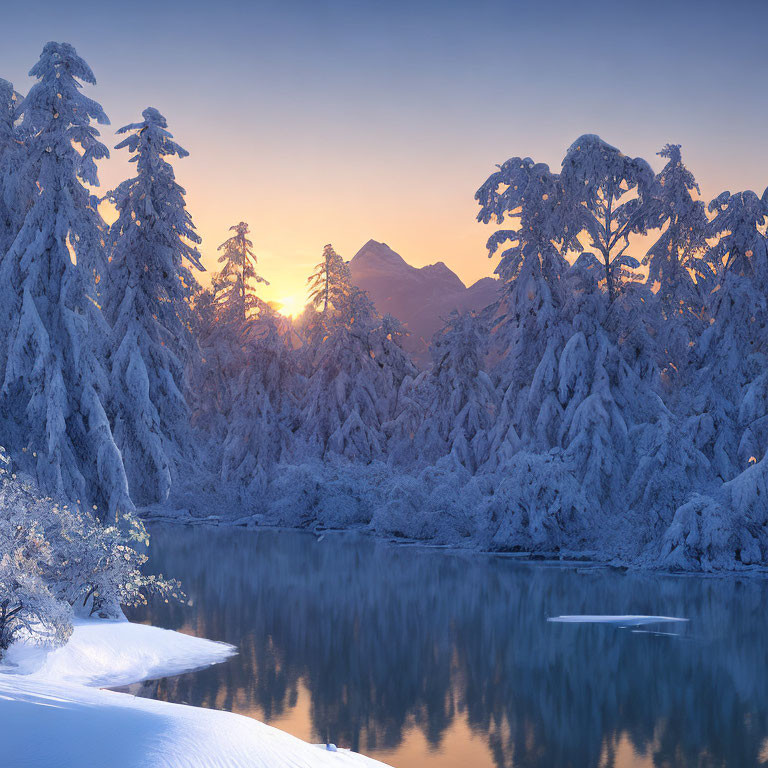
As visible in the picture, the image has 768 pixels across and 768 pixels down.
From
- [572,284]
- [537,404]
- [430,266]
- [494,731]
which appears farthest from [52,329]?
[430,266]

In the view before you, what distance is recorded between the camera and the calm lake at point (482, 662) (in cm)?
1151

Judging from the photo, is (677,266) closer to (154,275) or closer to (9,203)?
(154,275)

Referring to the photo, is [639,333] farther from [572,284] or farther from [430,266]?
[430,266]

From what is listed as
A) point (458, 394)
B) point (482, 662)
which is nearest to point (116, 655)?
point (482, 662)

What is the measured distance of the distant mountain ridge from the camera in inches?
5276

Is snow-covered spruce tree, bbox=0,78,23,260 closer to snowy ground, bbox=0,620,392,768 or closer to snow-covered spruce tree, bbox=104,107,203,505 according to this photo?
snow-covered spruce tree, bbox=104,107,203,505

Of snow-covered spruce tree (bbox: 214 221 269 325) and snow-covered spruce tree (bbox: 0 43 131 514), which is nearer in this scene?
snow-covered spruce tree (bbox: 0 43 131 514)

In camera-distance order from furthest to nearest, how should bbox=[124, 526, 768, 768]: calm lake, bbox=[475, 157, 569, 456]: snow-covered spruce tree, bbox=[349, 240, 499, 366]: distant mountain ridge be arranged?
bbox=[349, 240, 499, 366]: distant mountain ridge → bbox=[475, 157, 569, 456]: snow-covered spruce tree → bbox=[124, 526, 768, 768]: calm lake

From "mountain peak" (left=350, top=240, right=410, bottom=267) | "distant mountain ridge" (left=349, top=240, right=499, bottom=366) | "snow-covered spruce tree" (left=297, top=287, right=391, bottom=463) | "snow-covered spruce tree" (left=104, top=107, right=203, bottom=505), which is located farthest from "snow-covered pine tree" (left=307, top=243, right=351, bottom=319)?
"mountain peak" (left=350, top=240, right=410, bottom=267)

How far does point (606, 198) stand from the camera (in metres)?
35.8

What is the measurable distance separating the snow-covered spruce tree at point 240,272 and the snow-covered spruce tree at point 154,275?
1864 centimetres

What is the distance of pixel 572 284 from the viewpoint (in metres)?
37.5

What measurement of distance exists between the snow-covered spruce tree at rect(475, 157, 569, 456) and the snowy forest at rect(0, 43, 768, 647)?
10 centimetres

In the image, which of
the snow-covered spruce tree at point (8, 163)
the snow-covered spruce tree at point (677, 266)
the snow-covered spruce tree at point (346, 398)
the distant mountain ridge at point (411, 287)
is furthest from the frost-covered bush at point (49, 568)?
the distant mountain ridge at point (411, 287)
